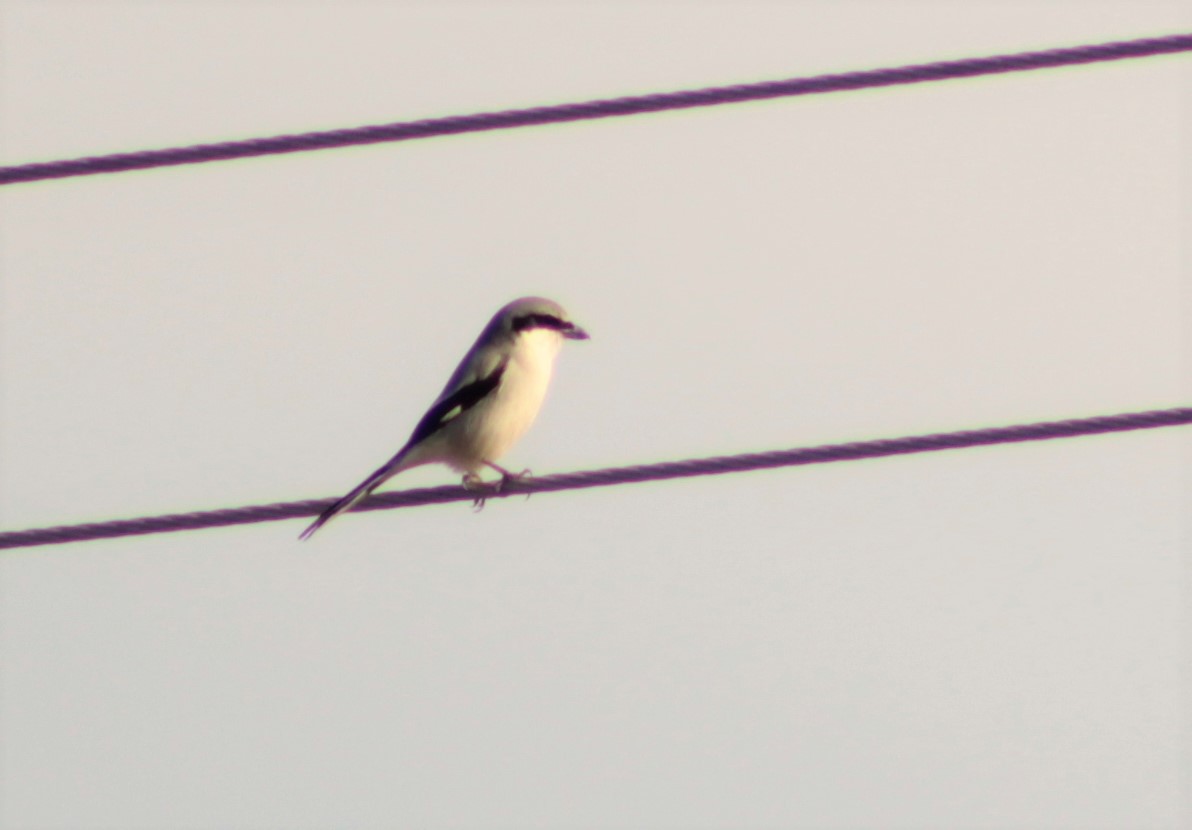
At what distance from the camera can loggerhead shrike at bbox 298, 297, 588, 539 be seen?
29.5 ft

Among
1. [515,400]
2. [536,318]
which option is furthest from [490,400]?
[536,318]

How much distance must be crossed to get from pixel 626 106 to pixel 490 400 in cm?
311

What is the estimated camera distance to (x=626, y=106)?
6117mm

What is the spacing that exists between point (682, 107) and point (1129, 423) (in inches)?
62.4

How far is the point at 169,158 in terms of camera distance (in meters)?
6.12

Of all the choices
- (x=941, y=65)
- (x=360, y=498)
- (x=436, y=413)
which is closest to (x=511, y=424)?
(x=436, y=413)

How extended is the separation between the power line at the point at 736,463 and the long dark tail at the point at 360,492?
124cm

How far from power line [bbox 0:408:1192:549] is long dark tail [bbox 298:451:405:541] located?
1.24 metres

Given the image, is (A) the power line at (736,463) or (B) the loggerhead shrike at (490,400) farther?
(B) the loggerhead shrike at (490,400)

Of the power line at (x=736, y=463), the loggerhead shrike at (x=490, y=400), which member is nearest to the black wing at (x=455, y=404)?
the loggerhead shrike at (x=490, y=400)

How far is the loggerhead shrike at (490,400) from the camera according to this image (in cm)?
898

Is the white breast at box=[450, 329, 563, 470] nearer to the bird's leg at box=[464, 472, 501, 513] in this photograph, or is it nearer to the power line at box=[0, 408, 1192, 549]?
the bird's leg at box=[464, 472, 501, 513]

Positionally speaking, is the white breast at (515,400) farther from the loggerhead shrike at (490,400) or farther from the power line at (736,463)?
the power line at (736,463)

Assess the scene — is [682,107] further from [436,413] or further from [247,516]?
[436,413]
